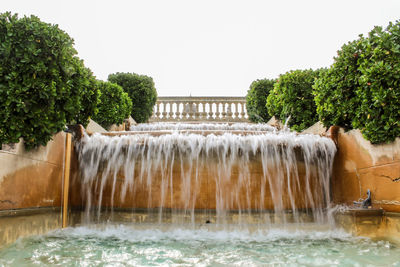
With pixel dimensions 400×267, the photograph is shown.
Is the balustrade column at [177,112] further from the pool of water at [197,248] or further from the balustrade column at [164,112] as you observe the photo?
the pool of water at [197,248]

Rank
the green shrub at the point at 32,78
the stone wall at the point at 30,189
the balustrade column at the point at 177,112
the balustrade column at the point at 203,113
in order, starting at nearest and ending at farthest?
the stone wall at the point at 30,189 → the green shrub at the point at 32,78 → the balustrade column at the point at 177,112 → the balustrade column at the point at 203,113

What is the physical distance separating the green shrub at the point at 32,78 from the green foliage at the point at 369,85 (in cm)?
490

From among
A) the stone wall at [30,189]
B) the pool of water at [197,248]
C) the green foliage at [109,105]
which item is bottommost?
the pool of water at [197,248]

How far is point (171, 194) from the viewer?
18.6ft

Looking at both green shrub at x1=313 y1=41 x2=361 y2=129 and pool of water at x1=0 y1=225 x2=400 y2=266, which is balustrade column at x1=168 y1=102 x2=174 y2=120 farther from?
pool of water at x1=0 y1=225 x2=400 y2=266

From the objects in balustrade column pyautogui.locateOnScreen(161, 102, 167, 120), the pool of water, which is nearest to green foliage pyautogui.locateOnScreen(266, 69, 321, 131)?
the pool of water

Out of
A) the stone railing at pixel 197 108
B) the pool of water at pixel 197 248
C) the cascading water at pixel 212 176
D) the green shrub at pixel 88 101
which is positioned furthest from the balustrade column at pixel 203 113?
the pool of water at pixel 197 248

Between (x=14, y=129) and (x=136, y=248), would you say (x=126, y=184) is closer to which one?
(x=136, y=248)

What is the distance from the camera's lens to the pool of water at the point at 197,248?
11.4 feet

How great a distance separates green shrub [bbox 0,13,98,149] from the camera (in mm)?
4242

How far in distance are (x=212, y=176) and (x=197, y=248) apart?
5.83 ft

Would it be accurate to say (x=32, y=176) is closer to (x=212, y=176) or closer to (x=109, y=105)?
(x=212, y=176)

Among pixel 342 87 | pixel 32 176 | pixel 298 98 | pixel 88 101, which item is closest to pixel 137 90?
pixel 88 101

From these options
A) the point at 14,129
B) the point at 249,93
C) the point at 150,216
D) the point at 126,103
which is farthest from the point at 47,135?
the point at 249,93
